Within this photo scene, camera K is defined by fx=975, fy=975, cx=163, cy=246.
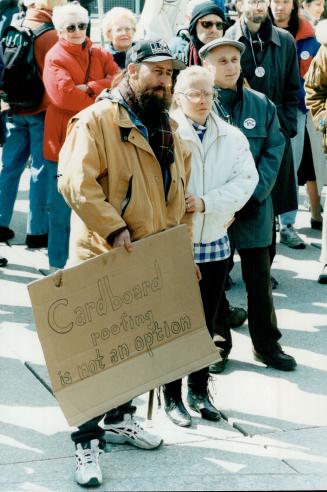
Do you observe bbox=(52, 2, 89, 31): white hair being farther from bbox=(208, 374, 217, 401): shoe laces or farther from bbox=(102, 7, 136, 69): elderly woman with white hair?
bbox=(208, 374, 217, 401): shoe laces

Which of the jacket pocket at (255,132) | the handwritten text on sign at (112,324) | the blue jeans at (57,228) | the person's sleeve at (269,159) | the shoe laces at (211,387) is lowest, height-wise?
the shoe laces at (211,387)

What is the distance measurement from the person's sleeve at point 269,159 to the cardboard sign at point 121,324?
45.5 inches

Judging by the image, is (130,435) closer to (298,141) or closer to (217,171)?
(217,171)

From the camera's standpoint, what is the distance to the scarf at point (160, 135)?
13.6ft

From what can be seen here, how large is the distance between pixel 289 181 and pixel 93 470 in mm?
3002

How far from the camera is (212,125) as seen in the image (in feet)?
15.7

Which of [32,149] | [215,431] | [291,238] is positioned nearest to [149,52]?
[215,431]

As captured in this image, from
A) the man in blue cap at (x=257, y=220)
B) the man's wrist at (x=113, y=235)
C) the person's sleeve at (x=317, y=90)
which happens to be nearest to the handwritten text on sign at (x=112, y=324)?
the man's wrist at (x=113, y=235)

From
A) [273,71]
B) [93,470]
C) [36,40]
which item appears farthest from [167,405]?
[36,40]

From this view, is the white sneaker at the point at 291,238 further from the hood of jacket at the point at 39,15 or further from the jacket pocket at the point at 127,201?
the jacket pocket at the point at 127,201

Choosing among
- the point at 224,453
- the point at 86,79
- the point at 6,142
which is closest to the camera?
the point at 224,453

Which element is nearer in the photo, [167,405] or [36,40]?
[167,405]

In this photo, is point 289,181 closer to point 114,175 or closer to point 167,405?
point 167,405

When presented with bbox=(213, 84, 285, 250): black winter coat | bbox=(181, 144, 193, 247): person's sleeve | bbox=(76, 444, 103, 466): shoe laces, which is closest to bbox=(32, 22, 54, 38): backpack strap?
bbox=(213, 84, 285, 250): black winter coat
